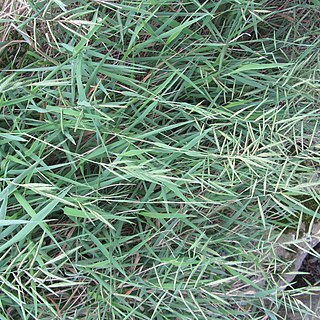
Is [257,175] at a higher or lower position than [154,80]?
lower

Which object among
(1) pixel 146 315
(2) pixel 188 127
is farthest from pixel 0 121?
(1) pixel 146 315

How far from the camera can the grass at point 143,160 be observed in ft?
2.98

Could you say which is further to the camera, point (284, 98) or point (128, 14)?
point (284, 98)

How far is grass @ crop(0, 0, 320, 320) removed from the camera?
91 centimetres

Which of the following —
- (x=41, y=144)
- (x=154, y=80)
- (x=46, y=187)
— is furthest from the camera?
(x=154, y=80)

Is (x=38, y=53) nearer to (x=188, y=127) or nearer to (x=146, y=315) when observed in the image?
(x=188, y=127)

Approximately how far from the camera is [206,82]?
104cm

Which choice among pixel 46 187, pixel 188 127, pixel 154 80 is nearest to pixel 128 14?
pixel 154 80

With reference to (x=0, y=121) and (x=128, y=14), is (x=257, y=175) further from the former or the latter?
(x=0, y=121)

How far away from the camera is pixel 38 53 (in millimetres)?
996

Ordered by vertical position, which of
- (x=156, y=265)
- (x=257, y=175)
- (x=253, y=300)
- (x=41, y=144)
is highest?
(x=41, y=144)

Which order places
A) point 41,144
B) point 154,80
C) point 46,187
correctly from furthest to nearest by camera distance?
point 154,80 < point 41,144 < point 46,187

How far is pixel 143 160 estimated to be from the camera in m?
0.92

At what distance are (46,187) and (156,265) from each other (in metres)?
0.33
